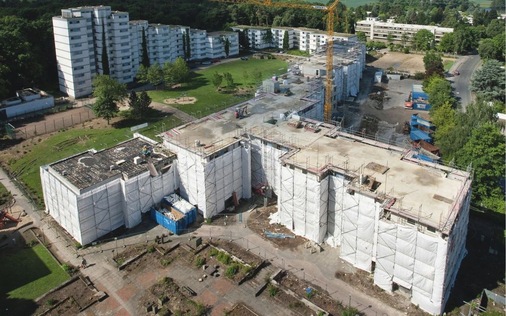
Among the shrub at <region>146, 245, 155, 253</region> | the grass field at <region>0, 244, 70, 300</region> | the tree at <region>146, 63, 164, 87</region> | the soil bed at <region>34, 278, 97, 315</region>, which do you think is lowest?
the soil bed at <region>34, 278, 97, 315</region>

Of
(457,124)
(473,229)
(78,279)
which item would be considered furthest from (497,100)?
(78,279)

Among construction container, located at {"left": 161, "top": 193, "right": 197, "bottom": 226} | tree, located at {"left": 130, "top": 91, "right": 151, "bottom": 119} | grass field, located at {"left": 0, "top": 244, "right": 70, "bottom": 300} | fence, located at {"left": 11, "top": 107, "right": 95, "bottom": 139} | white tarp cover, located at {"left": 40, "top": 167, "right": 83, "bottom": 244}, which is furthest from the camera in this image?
tree, located at {"left": 130, "top": 91, "right": 151, "bottom": 119}

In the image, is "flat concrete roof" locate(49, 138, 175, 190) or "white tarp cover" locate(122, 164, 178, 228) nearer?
"flat concrete roof" locate(49, 138, 175, 190)

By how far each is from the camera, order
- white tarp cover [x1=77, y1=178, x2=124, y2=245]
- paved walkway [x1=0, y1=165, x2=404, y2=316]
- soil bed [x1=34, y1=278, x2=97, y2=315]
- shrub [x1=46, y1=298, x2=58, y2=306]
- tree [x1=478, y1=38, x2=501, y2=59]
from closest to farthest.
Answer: soil bed [x1=34, y1=278, x2=97, y2=315] < shrub [x1=46, y1=298, x2=58, y2=306] < paved walkway [x1=0, y1=165, x2=404, y2=316] < white tarp cover [x1=77, y1=178, x2=124, y2=245] < tree [x1=478, y1=38, x2=501, y2=59]

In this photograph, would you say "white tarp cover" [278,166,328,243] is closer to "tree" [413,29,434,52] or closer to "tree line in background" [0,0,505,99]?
"tree line in background" [0,0,505,99]

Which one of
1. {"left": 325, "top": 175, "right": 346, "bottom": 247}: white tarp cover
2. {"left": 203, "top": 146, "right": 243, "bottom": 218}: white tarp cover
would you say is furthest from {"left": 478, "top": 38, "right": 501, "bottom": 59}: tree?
{"left": 325, "top": 175, "right": 346, "bottom": 247}: white tarp cover

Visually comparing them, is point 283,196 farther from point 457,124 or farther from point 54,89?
point 54,89

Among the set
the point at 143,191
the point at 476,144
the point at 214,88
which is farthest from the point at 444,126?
the point at 214,88
